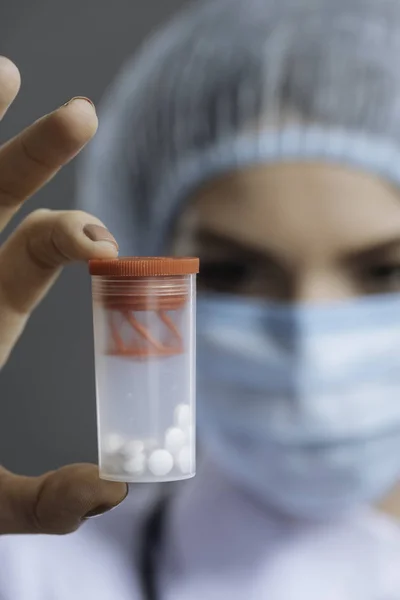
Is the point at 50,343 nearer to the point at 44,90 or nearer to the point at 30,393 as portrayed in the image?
the point at 30,393

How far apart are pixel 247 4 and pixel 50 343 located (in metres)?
0.62

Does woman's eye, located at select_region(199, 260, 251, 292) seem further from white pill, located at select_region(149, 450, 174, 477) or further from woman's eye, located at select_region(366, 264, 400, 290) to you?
white pill, located at select_region(149, 450, 174, 477)

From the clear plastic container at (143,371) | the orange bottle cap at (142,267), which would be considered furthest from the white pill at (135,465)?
the orange bottle cap at (142,267)

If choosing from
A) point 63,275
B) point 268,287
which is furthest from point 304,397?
point 63,275

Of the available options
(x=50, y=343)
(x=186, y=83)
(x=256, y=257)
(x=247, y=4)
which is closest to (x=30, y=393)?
(x=50, y=343)

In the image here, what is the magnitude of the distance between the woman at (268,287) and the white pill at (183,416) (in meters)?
0.47

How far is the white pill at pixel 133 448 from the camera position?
0.71 metres

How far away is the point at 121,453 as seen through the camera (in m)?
0.71

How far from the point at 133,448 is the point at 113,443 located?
0.08 feet

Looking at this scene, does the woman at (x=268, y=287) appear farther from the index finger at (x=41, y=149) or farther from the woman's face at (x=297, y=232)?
the index finger at (x=41, y=149)

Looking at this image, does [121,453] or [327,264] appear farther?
[327,264]

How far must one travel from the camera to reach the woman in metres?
1.12

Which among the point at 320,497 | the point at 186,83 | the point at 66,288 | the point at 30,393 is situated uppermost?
the point at 186,83

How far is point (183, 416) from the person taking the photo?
2.41ft
